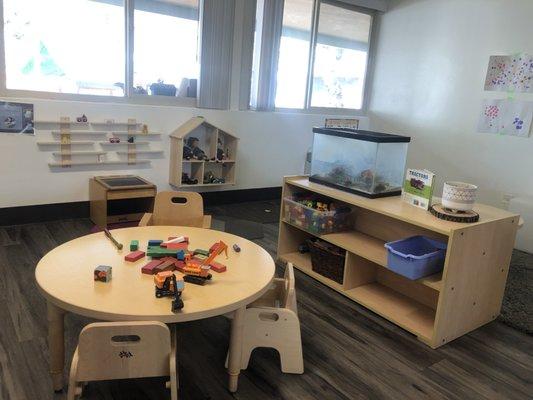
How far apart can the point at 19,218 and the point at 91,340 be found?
2.89 m

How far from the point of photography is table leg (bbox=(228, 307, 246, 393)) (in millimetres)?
1696

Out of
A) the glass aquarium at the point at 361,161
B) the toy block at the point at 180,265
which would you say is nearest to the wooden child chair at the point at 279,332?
the toy block at the point at 180,265

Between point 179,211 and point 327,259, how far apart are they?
105cm

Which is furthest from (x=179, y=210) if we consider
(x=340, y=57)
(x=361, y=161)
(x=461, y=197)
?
(x=340, y=57)

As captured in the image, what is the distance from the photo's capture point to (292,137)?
17.5 ft

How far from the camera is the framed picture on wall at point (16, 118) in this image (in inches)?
136

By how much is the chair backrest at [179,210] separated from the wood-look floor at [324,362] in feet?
1.90

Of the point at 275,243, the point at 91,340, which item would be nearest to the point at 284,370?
the point at 91,340

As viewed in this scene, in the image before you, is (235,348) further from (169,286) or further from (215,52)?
(215,52)

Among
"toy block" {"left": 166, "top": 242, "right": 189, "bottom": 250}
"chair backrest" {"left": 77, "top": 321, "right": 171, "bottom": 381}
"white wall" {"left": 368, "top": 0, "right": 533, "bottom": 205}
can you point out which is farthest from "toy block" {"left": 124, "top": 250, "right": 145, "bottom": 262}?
"white wall" {"left": 368, "top": 0, "right": 533, "bottom": 205}

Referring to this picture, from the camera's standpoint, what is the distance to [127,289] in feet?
5.02

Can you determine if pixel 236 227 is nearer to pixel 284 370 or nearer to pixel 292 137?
pixel 292 137

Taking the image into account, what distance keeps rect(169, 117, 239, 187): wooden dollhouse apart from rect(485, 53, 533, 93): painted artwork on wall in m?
2.76

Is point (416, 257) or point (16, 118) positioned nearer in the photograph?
point (416, 257)
